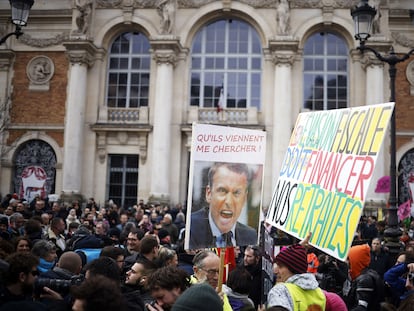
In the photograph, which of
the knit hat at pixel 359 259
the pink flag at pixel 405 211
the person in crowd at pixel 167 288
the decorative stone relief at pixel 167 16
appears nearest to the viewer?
the person in crowd at pixel 167 288

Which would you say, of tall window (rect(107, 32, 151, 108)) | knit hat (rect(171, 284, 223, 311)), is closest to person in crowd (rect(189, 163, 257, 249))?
knit hat (rect(171, 284, 223, 311))

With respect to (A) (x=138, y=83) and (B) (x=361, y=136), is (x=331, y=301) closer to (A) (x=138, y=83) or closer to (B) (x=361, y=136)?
(B) (x=361, y=136)

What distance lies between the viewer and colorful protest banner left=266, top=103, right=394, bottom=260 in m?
3.25

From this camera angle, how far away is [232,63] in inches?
858

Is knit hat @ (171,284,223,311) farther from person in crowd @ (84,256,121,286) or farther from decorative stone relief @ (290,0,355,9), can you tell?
decorative stone relief @ (290,0,355,9)

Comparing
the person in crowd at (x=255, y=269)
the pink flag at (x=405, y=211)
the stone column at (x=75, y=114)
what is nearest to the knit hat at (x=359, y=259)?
the person in crowd at (x=255, y=269)

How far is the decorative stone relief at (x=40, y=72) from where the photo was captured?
22.1 m

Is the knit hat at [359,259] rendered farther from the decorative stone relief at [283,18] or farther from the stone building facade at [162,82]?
the decorative stone relief at [283,18]

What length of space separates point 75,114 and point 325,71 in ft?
39.4

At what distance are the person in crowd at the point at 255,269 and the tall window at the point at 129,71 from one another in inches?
658

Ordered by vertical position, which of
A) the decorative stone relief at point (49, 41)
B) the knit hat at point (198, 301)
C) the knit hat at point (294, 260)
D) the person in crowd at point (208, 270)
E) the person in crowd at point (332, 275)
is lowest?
the person in crowd at point (332, 275)

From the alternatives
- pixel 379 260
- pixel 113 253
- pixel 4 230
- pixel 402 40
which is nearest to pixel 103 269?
pixel 113 253

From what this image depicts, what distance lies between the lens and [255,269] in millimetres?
5777

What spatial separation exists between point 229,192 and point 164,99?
16.2 meters
